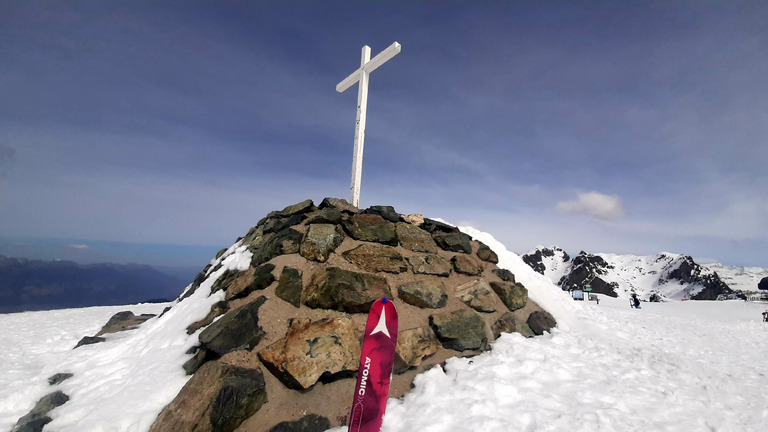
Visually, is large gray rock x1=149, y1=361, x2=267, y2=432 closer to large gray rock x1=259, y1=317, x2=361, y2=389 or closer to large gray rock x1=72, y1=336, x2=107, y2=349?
large gray rock x1=259, y1=317, x2=361, y2=389

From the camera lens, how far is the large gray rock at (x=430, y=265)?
7176 millimetres

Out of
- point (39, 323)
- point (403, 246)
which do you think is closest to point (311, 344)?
point (403, 246)

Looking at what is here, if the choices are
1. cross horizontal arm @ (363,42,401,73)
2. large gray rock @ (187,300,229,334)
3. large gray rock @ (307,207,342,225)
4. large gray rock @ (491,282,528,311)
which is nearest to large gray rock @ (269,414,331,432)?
large gray rock @ (187,300,229,334)

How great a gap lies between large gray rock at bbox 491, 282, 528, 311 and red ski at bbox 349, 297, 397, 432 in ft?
15.4

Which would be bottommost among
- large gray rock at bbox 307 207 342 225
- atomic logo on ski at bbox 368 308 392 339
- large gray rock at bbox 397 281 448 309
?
atomic logo on ski at bbox 368 308 392 339

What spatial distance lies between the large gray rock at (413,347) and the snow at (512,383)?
0.99 feet

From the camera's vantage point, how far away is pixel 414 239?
308 inches

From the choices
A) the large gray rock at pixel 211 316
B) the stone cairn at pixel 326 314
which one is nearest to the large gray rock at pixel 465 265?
the stone cairn at pixel 326 314

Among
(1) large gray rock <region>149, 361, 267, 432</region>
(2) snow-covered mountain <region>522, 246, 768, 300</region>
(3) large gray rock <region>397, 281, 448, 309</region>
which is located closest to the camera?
(1) large gray rock <region>149, 361, 267, 432</region>

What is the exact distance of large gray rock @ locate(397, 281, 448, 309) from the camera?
6500 mm

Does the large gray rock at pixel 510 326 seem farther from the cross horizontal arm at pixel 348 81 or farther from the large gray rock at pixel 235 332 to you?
the cross horizontal arm at pixel 348 81

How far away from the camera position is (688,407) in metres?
5.08

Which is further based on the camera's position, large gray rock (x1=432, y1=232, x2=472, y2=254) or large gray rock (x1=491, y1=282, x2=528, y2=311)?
large gray rock (x1=432, y1=232, x2=472, y2=254)

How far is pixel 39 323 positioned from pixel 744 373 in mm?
20576
